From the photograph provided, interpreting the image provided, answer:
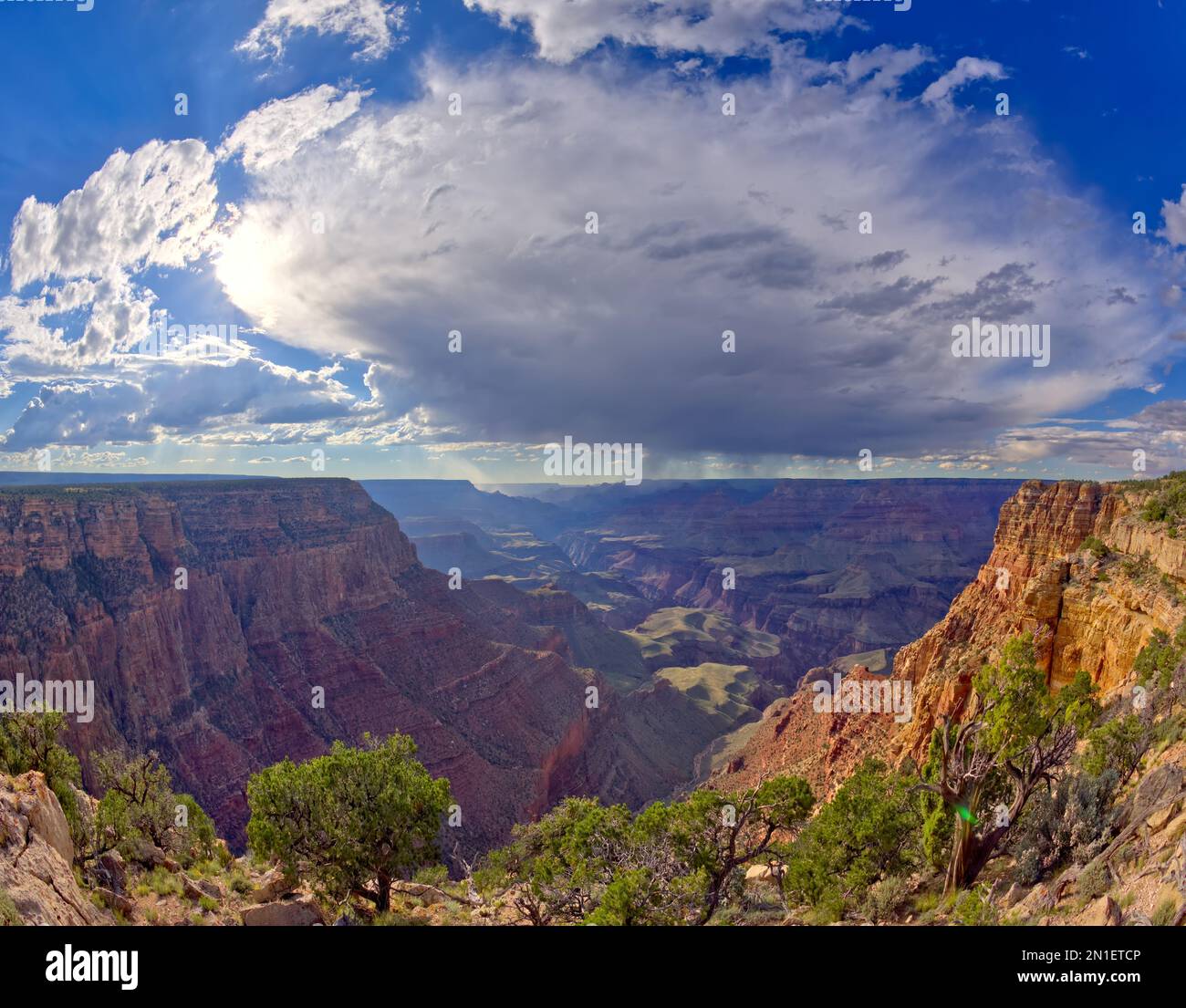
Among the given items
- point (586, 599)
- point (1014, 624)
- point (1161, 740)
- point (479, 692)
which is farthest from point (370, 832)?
point (586, 599)

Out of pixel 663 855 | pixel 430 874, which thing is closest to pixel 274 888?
pixel 430 874

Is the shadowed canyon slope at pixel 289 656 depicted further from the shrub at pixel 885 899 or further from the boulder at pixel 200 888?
the shrub at pixel 885 899

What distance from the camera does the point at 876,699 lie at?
4734 centimetres

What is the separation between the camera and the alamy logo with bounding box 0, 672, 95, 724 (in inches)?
1549

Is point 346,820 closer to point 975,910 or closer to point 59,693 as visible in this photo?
point 975,910

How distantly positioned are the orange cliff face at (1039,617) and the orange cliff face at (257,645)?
22971 millimetres

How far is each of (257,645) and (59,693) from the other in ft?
62.0

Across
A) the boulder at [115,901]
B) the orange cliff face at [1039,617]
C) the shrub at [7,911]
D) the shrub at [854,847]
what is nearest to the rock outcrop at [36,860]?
the shrub at [7,911]

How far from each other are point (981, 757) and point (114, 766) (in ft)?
97.2

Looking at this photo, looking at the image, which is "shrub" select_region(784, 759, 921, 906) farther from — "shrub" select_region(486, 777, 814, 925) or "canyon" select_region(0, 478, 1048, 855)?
"canyon" select_region(0, 478, 1048, 855)
